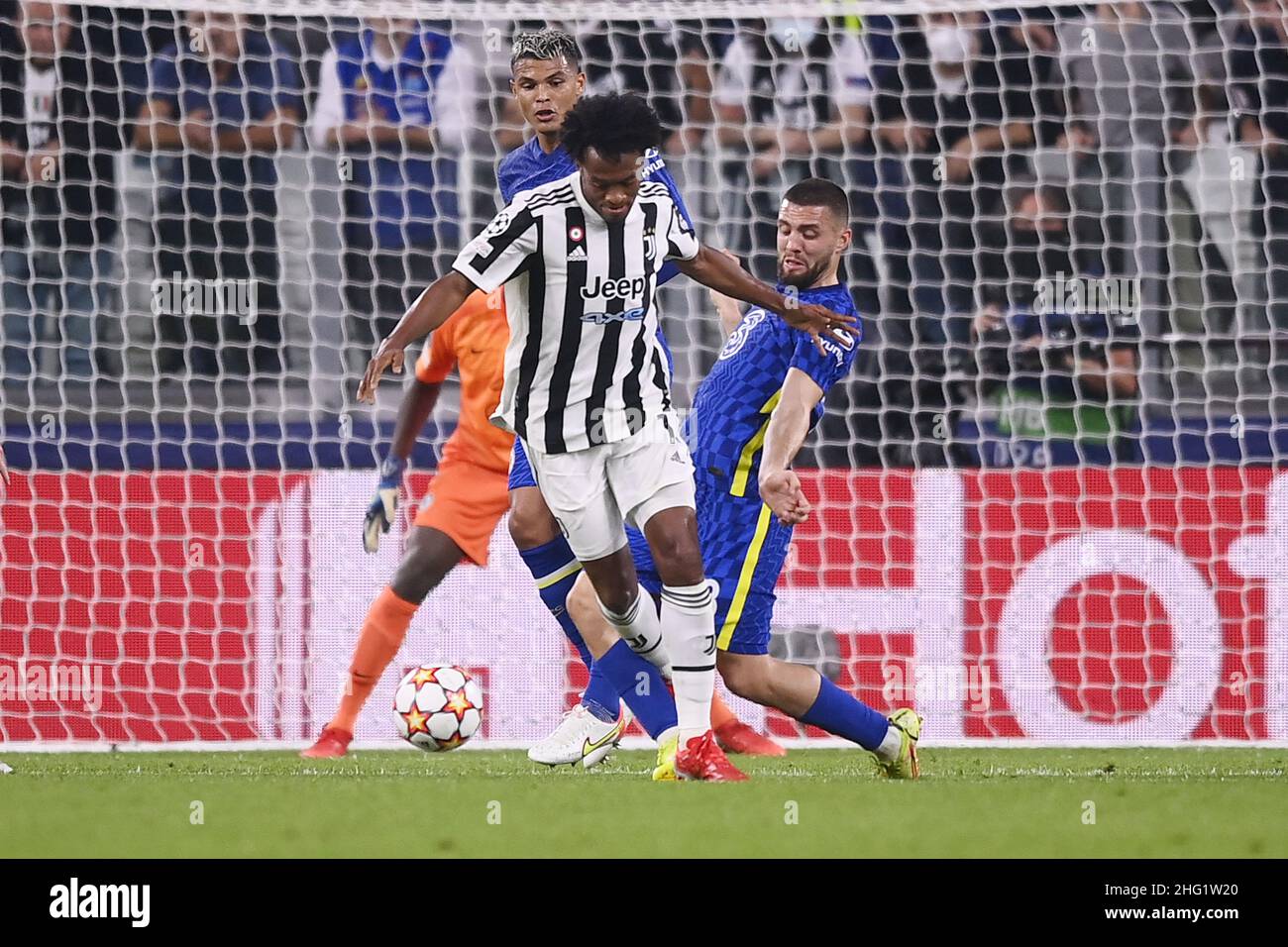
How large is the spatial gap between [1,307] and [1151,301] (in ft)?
16.8

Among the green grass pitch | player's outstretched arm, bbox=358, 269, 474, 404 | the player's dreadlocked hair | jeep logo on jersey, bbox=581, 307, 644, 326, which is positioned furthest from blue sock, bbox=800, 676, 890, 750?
the player's dreadlocked hair

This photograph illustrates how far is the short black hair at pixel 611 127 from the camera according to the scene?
16.4ft

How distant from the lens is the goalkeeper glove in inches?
275

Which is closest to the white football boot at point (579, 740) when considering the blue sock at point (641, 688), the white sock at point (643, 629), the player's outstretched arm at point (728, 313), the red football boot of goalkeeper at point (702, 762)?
the blue sock at point (641, 688)

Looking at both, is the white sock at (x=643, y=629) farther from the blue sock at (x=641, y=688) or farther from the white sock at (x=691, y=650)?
the white sock at (x=691, y=650)

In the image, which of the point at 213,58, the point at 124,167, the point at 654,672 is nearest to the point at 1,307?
the point at 124,167

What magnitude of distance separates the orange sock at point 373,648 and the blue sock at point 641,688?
1.26 meters

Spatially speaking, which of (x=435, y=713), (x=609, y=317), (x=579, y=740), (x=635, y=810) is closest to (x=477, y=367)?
(x=435, y=713)

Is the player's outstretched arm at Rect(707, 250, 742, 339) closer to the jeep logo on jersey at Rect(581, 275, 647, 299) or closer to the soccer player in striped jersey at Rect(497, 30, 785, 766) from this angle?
the soccer player in striped jersey at Rect(497, 30, 785, 766)

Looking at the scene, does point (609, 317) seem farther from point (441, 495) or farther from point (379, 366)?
point (441, 495)

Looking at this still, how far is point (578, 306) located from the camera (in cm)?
525

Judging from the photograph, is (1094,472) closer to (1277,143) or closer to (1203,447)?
(1203,447)

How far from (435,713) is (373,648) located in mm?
629

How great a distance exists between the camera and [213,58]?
8.72m
